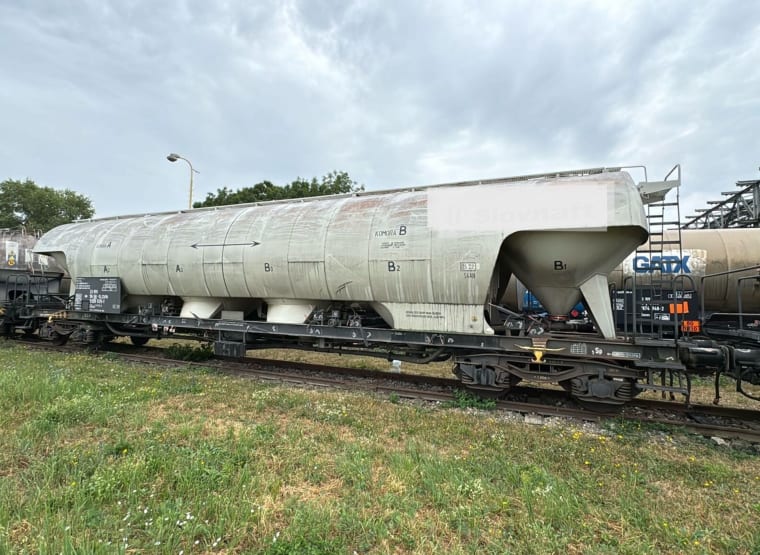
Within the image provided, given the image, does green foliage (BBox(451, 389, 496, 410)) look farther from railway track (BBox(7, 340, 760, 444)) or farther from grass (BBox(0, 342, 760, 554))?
grass (BBox(0, 342, 760, 554))

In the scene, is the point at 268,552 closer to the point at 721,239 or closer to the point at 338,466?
the point at 338,466

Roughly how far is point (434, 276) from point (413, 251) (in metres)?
0.59

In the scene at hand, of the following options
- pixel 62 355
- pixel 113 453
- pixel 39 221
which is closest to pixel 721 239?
pixel 113 453

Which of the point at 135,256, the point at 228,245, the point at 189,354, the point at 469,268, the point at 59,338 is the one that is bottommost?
the point at 189,354

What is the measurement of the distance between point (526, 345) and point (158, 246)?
8799mm

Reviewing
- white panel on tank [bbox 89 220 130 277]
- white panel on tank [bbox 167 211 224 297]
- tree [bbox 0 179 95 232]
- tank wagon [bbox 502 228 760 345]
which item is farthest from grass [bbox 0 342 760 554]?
tree [bbox 0 179 95 232]

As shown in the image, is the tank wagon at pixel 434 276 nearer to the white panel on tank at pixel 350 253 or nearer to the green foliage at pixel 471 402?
the white panel on tank at pixel 350 253

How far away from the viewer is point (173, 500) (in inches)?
136

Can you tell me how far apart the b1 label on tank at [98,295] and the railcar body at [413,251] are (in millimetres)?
1437

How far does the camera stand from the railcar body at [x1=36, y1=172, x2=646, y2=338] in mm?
6211

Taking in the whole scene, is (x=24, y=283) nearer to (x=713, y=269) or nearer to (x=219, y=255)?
(x=219, y=255)

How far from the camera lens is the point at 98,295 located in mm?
10125

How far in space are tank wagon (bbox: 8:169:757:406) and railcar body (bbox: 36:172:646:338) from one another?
1.0 inches

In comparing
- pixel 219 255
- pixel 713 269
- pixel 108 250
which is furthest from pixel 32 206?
pixel 713 269
